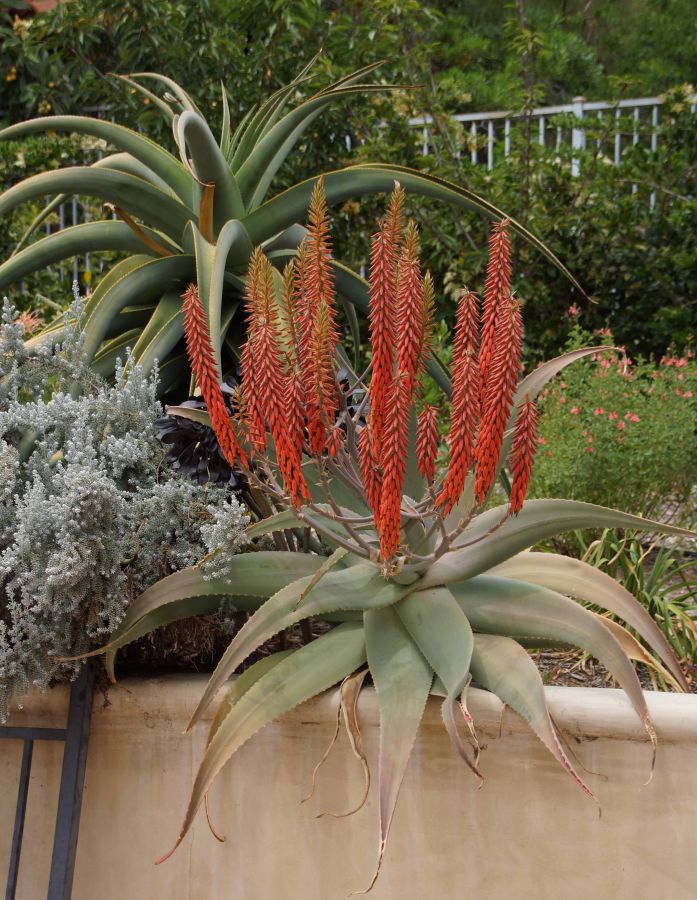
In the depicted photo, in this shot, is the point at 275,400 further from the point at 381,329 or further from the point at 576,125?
the point at 576,125

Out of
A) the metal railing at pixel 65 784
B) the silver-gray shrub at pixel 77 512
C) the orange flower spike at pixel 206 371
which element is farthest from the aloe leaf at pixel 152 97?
the metal railing at pixel 65 784

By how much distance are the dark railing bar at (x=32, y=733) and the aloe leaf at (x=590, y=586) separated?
97 centimetres

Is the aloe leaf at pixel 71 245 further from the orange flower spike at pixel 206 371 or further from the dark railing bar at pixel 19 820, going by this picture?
the dark railing bar at pixel 19 820

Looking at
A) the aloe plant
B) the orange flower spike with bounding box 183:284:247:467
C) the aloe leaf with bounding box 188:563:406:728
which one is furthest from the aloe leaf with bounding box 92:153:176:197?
the aloe leaf with bounding box 188:563:406:728

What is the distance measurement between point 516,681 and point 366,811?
16.1 inches

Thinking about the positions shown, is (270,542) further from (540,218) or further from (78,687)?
(540,218)

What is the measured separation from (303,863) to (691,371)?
9.02 feet

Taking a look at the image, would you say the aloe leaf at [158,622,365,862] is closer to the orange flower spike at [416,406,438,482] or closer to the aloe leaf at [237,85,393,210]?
the orange flower spike at [416,406,438,482]

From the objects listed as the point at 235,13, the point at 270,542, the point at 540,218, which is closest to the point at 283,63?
the point at 235,13

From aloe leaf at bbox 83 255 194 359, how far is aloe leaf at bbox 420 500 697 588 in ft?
3.55

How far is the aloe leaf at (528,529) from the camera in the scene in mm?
2006

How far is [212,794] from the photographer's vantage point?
206 centimetres

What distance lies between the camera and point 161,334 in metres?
2.54

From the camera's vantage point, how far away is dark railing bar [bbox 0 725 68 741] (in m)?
2.09
